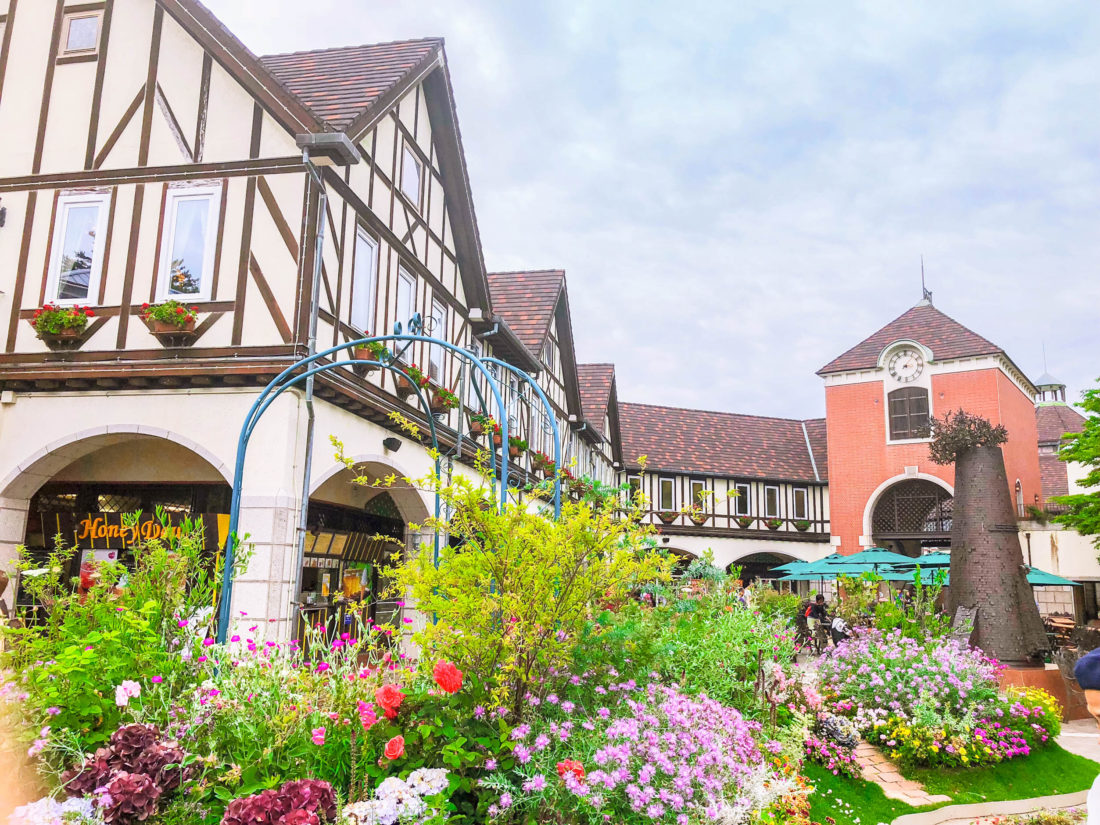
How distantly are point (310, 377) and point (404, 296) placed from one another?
12.2 ft

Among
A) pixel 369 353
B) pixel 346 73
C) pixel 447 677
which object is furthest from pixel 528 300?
pixel 447 677

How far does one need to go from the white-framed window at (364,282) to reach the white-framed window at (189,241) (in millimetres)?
1733

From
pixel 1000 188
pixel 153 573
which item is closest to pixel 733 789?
pixel 153 573

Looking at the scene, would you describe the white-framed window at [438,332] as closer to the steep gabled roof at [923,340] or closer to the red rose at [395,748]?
the red rose at [395,748]

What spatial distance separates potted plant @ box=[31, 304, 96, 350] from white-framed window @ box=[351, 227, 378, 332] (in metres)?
3.08

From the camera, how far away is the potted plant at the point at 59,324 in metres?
9.59

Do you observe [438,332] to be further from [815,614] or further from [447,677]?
[815,614]

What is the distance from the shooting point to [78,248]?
1035cm

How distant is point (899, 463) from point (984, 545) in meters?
18.2

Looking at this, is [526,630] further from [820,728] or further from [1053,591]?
[1053,591]

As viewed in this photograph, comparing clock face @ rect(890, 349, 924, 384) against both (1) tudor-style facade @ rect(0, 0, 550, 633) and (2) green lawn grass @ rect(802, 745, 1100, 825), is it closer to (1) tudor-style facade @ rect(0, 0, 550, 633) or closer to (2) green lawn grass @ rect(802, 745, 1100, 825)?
(2) green lawn grass @ rect(802, 745, 1100, 825)

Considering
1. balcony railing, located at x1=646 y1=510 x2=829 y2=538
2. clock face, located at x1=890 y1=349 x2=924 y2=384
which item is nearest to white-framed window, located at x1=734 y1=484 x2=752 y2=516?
balcony railing, located at x1=646 y1=510 x2=829 y2=538

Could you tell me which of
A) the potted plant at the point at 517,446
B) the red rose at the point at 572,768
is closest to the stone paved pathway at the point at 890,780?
the red rose at the point at 572,768

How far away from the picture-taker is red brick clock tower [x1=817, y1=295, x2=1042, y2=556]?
28.5 m
